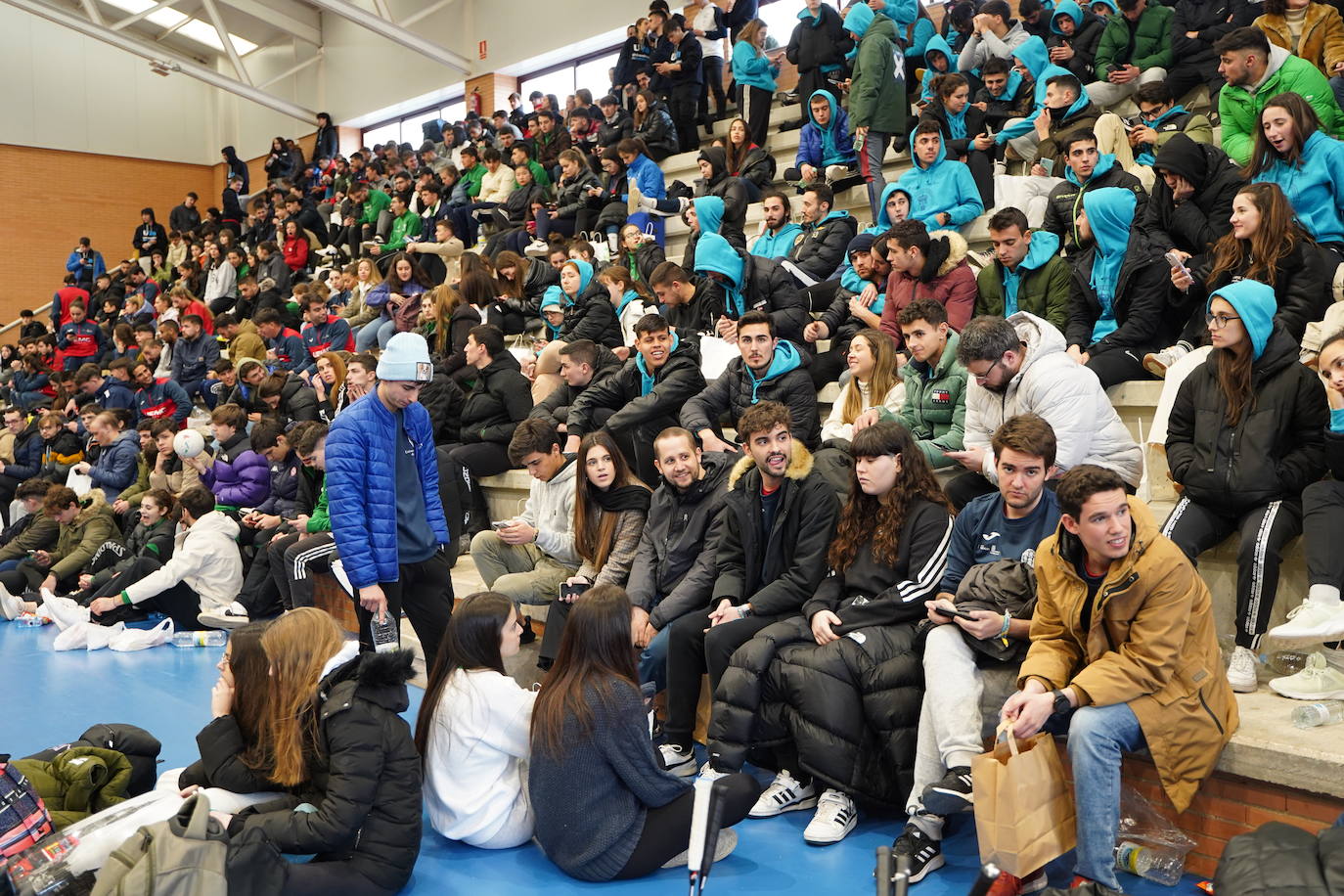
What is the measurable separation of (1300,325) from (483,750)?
12.9ft

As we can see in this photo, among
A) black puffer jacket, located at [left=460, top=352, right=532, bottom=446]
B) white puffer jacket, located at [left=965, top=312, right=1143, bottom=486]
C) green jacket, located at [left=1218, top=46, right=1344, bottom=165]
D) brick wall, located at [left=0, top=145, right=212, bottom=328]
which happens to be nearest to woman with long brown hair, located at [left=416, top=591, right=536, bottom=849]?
white puffer jacket, located at [left=965, top=312, right=1143, bottom=486]

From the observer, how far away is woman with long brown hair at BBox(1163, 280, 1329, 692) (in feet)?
12.1

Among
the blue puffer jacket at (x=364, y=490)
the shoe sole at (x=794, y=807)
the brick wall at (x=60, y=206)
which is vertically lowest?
the shoe sole at (x=794, y=807)

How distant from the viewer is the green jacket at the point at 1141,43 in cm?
795

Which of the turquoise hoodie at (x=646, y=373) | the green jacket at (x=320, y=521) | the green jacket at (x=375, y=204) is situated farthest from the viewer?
the green jacket at (x=375, y=204)

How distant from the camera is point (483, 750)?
3646 mm

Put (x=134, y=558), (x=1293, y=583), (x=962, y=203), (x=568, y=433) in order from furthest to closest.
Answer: (x=134, y=558)
(x=962, y=203)
(x=568, y=433)
(x=1293, y=583)

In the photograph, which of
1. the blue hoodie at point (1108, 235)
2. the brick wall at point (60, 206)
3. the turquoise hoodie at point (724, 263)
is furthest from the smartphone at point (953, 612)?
the brick wall at point (60, 206)

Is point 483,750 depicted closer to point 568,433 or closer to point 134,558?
point 568,433

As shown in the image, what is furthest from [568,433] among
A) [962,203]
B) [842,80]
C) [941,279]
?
[842,80]

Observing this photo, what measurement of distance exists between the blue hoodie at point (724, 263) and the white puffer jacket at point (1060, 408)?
8.09 feet

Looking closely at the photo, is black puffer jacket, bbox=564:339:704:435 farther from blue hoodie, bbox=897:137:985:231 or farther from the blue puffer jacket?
blue hoodie, bbox=897:137:985:231

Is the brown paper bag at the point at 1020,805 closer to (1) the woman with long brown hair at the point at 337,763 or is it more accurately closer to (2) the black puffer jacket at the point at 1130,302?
→ (1) the woman with long brown hair at the point at 337,763

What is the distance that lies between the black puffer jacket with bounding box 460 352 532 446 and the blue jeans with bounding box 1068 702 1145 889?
5043 millimetres
